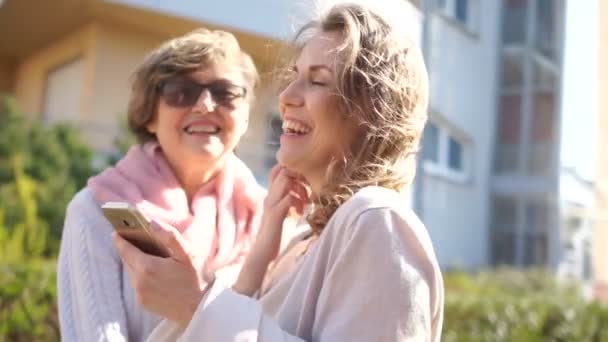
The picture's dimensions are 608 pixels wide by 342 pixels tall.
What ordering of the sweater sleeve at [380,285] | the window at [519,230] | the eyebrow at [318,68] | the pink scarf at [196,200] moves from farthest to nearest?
1. the window at [519,230]
2. the pink scarf at [196,200]
3. the eyebrow at [318,68]
4. the sweater sleeve at [380,285]

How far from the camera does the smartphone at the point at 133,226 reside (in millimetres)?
1618

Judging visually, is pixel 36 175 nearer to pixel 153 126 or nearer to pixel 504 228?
pixel 153 126

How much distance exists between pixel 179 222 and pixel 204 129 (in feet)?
0.91

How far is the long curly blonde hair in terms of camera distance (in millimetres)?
1761

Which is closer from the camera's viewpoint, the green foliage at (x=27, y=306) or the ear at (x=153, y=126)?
the ear at (x=153, y=126)

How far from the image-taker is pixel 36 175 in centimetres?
941

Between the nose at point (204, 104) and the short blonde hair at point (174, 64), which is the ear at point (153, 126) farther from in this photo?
the nose at point (204, 104)

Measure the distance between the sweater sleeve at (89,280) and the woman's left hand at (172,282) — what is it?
433 mm

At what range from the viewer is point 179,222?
2.36 meters

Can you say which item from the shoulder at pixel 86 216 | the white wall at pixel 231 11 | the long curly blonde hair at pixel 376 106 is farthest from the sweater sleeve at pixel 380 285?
the white wall at pixel 231 11

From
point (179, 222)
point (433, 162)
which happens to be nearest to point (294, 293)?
point (179, 222)

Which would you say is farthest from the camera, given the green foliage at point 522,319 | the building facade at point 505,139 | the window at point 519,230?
the window at point 519,230

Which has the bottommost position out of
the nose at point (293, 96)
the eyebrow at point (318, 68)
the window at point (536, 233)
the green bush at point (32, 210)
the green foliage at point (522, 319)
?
the window at point (536, 233)

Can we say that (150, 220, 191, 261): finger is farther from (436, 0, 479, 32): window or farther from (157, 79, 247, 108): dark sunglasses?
(436, 0, 479, 32): window
